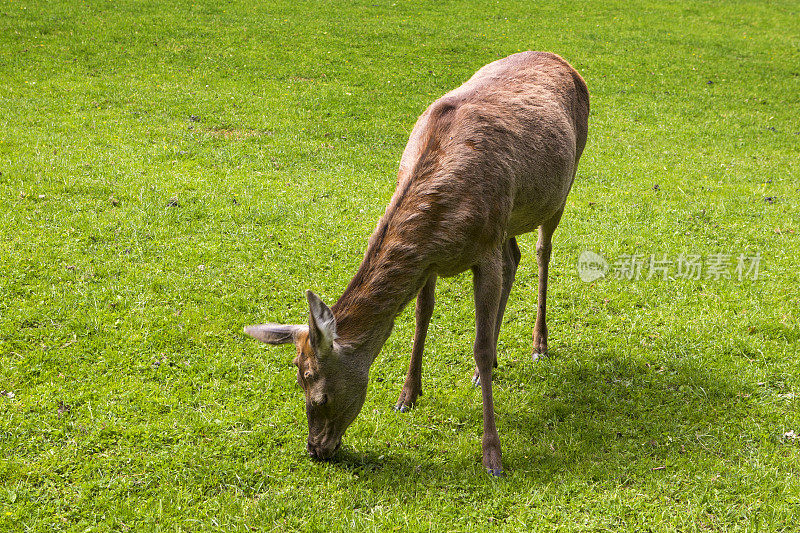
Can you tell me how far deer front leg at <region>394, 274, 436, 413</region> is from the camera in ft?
18.2

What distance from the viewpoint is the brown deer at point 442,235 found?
4500mm

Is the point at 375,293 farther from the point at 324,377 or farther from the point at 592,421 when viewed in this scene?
the point at 592,421

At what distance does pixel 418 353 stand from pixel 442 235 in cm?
148

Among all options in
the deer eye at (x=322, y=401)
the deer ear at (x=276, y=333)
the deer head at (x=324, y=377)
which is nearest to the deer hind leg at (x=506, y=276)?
the deer head at (x=324, y=377)

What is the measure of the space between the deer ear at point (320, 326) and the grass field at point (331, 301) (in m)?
1.20

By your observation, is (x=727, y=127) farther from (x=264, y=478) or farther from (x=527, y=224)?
(x=264, y=478)

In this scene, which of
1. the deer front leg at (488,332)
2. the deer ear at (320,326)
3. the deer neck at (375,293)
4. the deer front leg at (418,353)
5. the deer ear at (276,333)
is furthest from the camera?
the deer front leg at (418,353)

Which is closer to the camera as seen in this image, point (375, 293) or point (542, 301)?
point (375, 293)

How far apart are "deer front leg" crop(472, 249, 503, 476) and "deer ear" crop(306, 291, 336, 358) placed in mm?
1301

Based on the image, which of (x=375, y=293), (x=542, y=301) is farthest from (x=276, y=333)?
(x=542, y=301)

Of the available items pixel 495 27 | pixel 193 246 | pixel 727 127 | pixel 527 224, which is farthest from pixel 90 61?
pixel 727 127

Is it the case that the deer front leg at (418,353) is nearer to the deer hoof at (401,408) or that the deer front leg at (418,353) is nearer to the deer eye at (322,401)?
the deer hoof at (401,408)

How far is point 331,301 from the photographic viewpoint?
7219 mm

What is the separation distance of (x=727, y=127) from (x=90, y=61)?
15.4 m
